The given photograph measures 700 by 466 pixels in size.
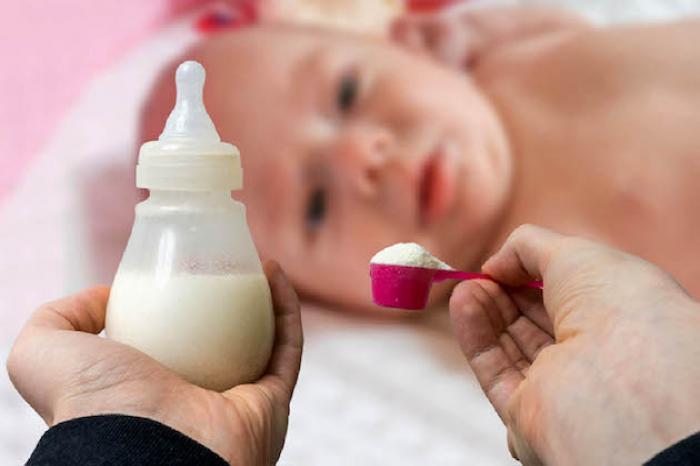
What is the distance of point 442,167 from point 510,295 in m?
0.40

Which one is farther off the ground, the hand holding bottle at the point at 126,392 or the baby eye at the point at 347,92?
the baby eye at the point at 347,92

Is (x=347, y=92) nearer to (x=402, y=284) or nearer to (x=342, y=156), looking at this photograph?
(x=342, y=156)

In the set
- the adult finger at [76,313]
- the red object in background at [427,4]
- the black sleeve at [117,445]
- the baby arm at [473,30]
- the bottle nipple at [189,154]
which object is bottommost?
the black sleeve at [117,445]

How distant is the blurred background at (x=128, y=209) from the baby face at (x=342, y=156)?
10cm

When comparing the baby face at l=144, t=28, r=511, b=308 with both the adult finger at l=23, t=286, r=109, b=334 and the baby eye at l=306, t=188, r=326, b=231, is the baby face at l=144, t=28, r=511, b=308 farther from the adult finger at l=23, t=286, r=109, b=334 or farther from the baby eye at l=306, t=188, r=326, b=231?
the adult finger at l=23, t=286, r=109, b=334

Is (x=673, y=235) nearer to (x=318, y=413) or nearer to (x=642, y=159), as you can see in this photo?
(x=642, y=159)

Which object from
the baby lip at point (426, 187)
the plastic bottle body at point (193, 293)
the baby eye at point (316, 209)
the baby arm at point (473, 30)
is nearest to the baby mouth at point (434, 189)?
the baby lip at point (426, 187)

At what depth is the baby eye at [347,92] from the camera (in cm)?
100

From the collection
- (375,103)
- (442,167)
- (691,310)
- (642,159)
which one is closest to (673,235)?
(642,159)

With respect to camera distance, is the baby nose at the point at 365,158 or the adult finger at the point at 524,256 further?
the baby nose at the point at 365,158

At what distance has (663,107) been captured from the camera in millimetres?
975

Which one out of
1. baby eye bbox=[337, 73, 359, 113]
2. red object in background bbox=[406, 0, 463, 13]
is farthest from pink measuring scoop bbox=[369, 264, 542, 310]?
red object in background bbox=[406, 0, 463, 13]

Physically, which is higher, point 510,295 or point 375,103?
point 375,103

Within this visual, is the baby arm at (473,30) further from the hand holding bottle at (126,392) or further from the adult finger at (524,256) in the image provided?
the hand holding bottle at (126,392)
